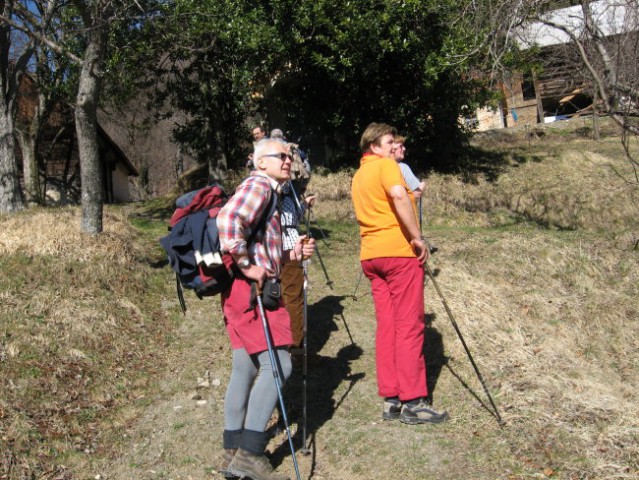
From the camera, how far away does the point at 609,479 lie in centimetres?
390

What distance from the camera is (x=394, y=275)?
15.2 ft

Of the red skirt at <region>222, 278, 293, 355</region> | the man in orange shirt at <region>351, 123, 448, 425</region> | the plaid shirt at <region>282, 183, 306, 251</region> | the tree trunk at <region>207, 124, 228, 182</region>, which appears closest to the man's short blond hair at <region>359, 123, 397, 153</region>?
the man in orange shirt at <region>351, 123, 448, 425</region>

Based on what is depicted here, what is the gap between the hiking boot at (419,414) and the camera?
4.68m

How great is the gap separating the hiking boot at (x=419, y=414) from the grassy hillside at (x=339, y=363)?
0.20ft

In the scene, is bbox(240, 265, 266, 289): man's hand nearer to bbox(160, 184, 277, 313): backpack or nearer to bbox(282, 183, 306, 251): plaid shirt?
bbox(160, 184, 277, 313): backpack

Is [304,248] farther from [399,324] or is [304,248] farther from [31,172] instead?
[31,172]

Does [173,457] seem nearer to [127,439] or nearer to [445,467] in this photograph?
[127,439]

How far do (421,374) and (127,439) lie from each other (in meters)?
2.15

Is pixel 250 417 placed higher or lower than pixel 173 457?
higher

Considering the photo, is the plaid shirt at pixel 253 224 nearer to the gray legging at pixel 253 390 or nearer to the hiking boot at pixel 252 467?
the gray legging at pixel 253 390

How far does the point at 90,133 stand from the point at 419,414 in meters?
5.77

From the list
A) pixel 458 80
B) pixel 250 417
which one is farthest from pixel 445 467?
pixel 458 80

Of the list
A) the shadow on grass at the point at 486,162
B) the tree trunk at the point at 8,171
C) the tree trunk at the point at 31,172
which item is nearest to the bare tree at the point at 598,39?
the shadow on grass at the point at 486,162

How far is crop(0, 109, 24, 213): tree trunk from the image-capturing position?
481 inches
